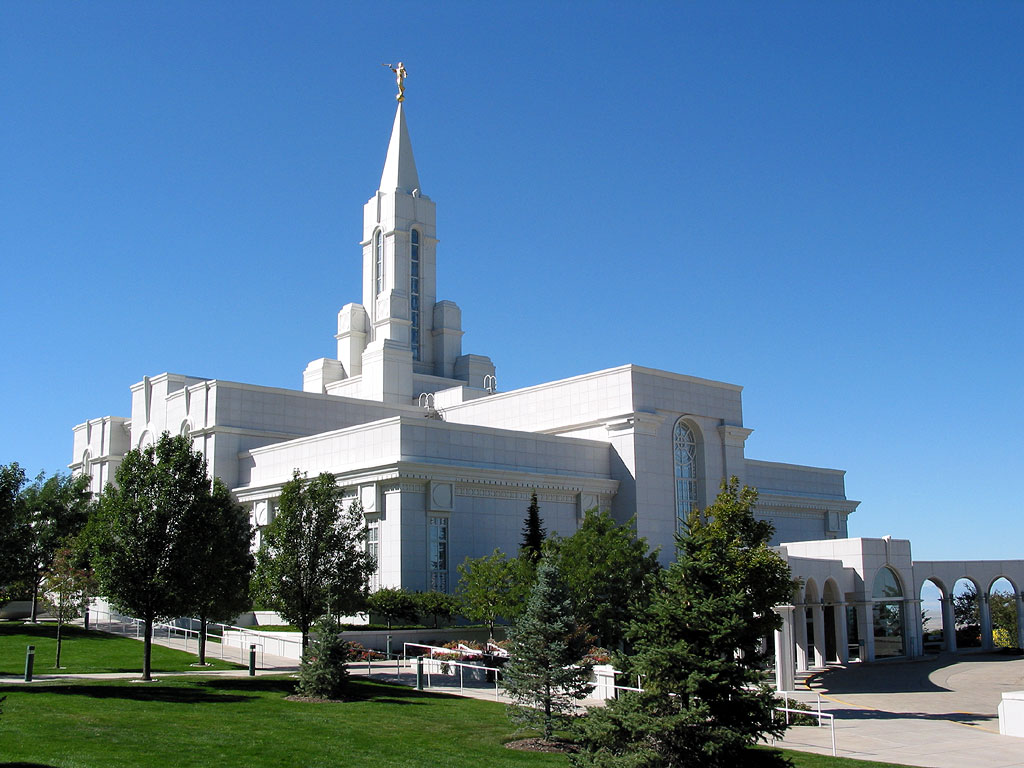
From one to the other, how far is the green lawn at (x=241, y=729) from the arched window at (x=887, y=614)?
19.7m

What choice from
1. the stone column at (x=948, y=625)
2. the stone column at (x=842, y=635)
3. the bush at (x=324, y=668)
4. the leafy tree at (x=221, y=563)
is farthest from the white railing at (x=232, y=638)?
the stone column at (x=948, y=625)

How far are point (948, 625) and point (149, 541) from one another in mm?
32769

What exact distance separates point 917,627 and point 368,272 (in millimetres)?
39524

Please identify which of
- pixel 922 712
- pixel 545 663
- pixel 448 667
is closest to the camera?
pixel 545 663

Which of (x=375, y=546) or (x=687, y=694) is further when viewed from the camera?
(x=375, y=546)

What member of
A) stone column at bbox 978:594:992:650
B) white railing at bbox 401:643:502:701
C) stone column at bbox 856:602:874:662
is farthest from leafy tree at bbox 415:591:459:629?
stone column at bbox 978:594:992:650

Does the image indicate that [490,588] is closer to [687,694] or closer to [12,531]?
[12,531]

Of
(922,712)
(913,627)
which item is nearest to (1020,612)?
(913,627)

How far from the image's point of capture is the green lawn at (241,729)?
1703cm

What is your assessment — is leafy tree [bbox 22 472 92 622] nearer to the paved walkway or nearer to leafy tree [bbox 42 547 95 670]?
leafy tree [bbox 42 547 95 670]

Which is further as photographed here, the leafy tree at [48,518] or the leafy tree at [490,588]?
the leafy tree at [48,518]

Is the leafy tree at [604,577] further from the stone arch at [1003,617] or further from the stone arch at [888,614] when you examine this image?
the stone arch at [1003,617]

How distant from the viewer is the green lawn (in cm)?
1703

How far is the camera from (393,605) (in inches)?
1442
